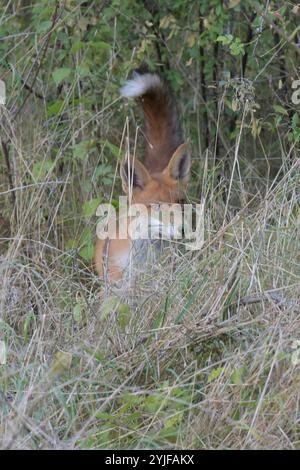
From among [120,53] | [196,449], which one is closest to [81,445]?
[196,449]

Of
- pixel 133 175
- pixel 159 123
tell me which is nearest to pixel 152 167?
pixel 159 123

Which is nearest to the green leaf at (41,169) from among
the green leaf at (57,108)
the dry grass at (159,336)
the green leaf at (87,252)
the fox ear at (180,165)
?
the dry grass at (159,336)

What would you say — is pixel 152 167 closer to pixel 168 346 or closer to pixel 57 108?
pixel 57 108

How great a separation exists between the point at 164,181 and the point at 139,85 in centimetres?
55

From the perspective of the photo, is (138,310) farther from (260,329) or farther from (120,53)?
(120,53)

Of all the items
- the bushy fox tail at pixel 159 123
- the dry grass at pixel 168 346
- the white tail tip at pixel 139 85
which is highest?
the white tail tip at pixel 139 85

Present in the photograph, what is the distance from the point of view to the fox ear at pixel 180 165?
5.42 metres

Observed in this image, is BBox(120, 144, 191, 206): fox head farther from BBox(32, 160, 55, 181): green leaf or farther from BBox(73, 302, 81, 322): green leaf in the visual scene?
BBox(73, 302, 81, 322): green leaf

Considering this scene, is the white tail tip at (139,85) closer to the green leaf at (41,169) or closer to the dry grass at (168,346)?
the green leaf at (41,169)

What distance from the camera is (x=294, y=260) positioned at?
4285 millimetres

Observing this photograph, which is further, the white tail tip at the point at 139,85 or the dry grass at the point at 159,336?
the white tail tip at the point at 139,85

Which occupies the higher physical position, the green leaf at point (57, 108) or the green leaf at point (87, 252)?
the green leaf at point (57, 108)

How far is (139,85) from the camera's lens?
5.34 metres
